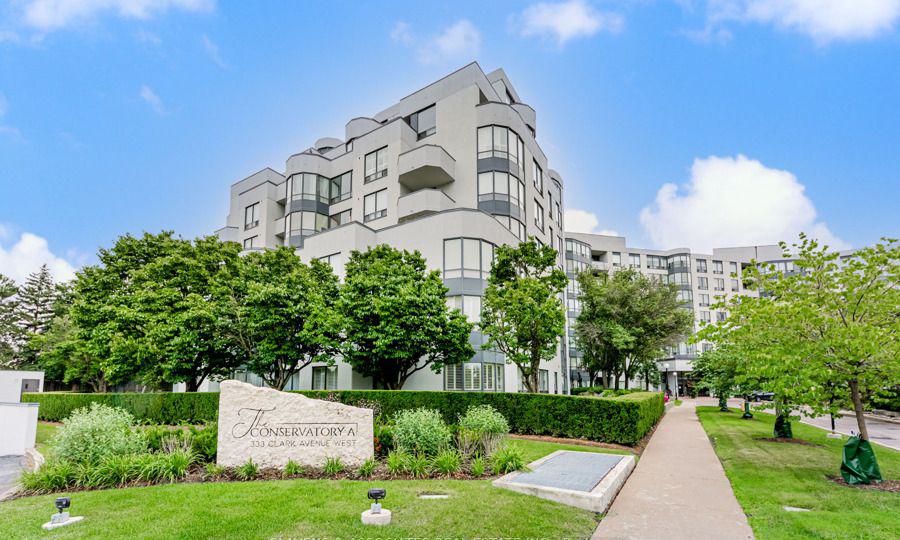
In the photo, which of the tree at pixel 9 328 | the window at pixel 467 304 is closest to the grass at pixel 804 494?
the window at pixel 467 304

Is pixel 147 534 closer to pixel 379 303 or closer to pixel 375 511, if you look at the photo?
pixel 375 511

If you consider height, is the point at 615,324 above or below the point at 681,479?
above

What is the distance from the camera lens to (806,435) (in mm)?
19797

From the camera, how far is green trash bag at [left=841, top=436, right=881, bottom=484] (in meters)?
10.4

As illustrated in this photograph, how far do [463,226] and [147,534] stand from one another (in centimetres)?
2091

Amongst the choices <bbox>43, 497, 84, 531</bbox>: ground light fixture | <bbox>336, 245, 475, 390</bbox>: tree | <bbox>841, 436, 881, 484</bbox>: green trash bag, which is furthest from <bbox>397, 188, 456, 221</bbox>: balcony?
<bbox>43, 497, 84, 531</bbox>: ground light fixture

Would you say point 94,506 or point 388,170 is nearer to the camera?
point 94,506

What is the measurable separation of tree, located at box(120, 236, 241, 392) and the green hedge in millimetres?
1762

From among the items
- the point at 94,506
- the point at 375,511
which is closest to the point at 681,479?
the point at 375,511

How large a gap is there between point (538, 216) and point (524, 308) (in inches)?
691

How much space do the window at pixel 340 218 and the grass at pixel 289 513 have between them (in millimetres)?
27598

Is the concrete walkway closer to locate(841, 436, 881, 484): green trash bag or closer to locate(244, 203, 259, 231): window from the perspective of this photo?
locate(841, 436, 881, 484): green trash bag

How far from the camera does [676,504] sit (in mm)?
8883

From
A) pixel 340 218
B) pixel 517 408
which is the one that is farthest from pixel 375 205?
pixel 517 408
